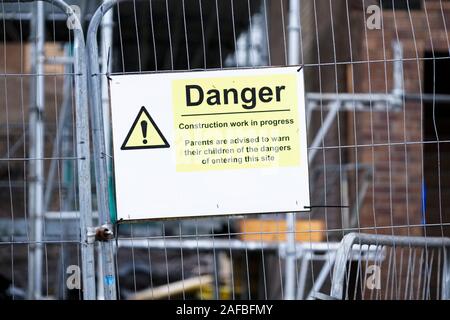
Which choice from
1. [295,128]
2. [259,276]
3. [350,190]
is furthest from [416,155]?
[295,128]

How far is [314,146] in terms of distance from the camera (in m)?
7.37

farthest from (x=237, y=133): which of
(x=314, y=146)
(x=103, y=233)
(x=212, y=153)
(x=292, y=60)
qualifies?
(x=314, y=146)

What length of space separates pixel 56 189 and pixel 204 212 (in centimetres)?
282

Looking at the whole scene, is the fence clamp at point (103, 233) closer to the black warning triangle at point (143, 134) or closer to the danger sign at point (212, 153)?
the danger sign at point (212, 153)

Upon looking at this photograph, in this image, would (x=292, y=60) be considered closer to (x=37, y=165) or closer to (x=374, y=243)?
(x=37, y=165)

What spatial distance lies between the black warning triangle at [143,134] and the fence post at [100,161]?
13cm

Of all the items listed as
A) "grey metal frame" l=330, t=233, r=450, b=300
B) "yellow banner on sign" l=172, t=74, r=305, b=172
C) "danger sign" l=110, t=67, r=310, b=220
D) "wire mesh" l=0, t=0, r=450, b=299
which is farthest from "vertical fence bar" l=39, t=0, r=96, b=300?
"grey metal frame" l=330, t=233, r=450, b=300

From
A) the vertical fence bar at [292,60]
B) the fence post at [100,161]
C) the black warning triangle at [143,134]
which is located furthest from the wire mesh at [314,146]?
the black warning triangle at [143,134]

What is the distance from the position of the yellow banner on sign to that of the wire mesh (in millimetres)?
1140

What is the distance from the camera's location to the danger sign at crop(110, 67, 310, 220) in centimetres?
503

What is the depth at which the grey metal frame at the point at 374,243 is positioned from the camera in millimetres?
4742

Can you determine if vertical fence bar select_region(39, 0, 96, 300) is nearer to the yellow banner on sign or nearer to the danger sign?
the danger sign

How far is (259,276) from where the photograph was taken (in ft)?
24.6

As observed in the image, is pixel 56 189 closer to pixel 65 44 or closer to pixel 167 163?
pixel 65 44
